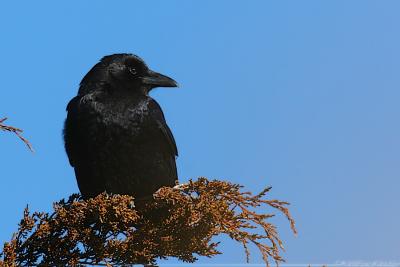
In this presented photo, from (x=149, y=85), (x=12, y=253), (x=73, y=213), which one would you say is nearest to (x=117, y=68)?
(x=149, y=85)

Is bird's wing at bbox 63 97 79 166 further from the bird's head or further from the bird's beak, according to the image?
the bird's beak

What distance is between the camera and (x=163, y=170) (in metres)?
6.70

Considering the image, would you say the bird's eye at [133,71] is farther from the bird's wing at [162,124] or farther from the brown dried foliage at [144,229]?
the brown dried foliage at [144,229]

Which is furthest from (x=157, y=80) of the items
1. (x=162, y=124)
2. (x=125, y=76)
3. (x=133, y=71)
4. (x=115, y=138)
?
(x=115, y=138)

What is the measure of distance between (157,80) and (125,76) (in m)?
0.41

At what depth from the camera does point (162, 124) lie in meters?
6.85

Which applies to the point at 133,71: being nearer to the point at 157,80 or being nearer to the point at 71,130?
the point at 157,80

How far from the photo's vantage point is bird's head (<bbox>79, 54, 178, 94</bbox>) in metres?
6.93

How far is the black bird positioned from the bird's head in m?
0.01

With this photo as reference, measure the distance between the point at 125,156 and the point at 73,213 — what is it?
4.55 ft

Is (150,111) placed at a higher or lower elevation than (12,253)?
higher

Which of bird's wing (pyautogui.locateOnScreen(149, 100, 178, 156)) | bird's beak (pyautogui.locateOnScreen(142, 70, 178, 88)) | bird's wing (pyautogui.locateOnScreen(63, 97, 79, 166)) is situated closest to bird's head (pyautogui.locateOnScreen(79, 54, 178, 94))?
bird's beak (pyautogui.locateOnScreen(142, 70, 178, 88))

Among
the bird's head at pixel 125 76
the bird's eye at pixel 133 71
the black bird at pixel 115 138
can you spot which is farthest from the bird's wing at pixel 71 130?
the bird's eye at pixel 133 71

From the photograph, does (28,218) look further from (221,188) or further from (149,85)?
(149,85)
